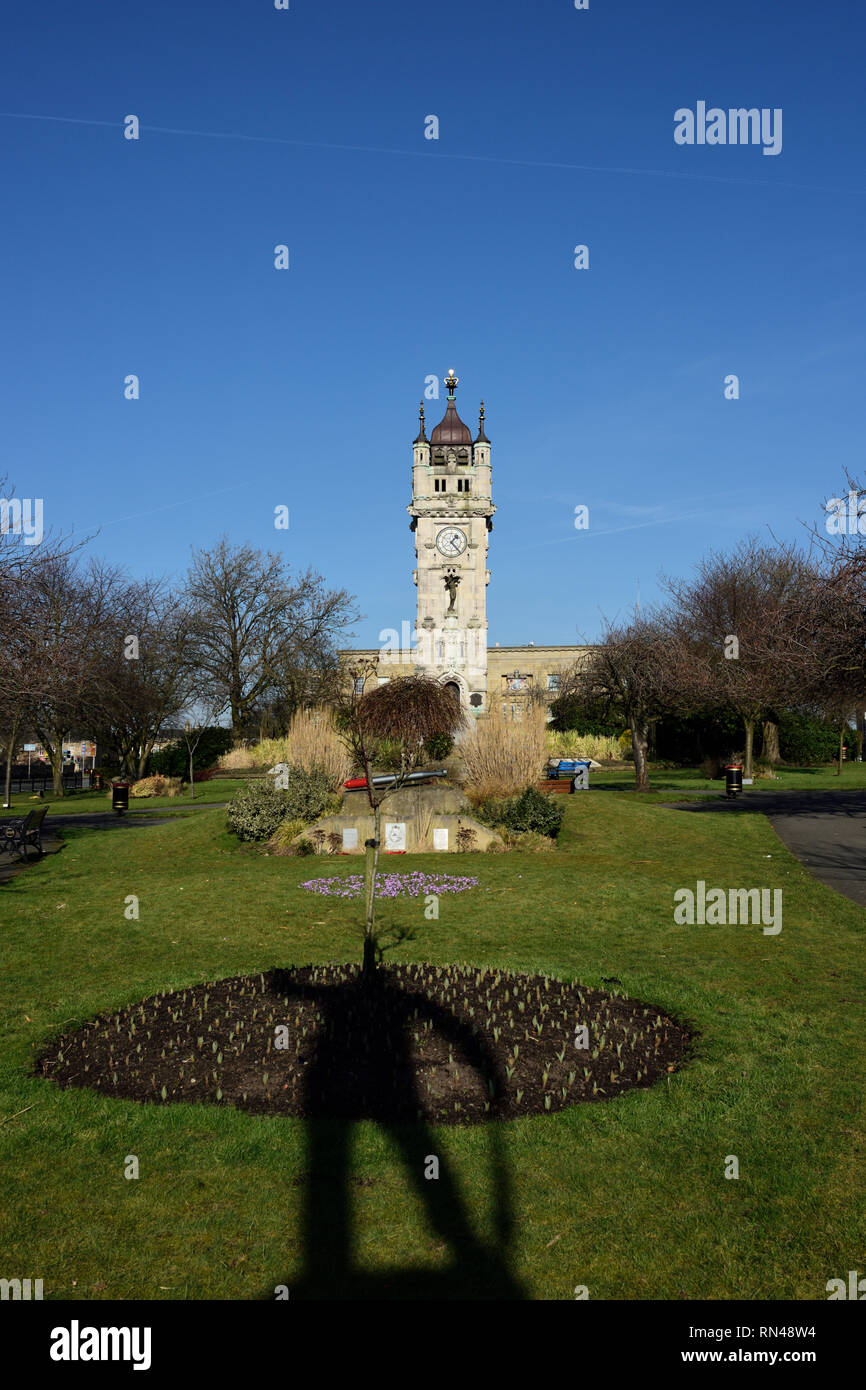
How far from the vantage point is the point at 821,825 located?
20875 mm

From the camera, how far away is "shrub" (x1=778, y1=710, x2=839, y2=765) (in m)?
48.1

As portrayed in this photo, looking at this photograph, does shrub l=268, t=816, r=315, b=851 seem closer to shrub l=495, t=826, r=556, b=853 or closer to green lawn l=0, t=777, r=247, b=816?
shrub l=495, t=826, r=556, b=853

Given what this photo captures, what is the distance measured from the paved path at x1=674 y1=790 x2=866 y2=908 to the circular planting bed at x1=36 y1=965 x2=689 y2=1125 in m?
6.87

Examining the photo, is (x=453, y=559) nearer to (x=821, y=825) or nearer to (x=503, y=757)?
(x=821, y=825)

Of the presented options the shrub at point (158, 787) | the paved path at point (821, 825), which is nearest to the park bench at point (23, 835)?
the paved path at point (821, 825)

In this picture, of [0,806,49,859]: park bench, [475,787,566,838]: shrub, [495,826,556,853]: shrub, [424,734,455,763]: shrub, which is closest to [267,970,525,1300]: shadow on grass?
[495,826,556,853]: shrub

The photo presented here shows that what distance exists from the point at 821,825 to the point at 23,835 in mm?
17662

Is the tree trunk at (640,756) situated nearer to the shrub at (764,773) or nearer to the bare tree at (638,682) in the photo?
the bare tree at (638,682)

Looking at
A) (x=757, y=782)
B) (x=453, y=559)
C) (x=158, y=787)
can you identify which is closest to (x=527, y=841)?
(x=757, y=782)

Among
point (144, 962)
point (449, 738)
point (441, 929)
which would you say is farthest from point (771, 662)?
point (144, 962)

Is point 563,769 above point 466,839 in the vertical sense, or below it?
above

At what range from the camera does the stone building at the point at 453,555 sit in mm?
73750

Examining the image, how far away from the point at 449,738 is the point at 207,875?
36.0ft

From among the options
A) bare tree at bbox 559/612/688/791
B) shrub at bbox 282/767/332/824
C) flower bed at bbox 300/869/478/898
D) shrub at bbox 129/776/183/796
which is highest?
bare tree at bbox 559/612/688/791
